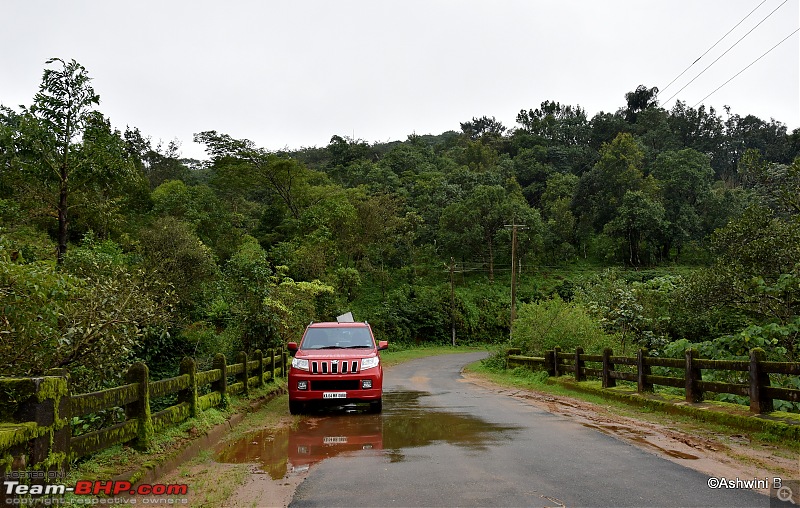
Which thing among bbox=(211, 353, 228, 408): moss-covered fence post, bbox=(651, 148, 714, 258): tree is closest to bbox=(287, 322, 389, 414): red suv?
bbox=(211, 353, 228, 408): moss-covered fence post

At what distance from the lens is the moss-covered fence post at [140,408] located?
6867mm

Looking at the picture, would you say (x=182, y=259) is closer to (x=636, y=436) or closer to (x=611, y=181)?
(x=636, y=436)

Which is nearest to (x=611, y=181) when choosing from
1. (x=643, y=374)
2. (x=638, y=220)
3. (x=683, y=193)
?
(x=638, y=220)

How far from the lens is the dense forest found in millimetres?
12297

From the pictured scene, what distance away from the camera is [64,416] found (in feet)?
16.7

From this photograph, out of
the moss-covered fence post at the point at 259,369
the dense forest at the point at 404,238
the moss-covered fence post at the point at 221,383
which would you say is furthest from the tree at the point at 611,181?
the moss-covered fence post at the point at 221,383

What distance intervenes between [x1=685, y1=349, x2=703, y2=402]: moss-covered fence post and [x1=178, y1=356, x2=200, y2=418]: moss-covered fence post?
878 cm

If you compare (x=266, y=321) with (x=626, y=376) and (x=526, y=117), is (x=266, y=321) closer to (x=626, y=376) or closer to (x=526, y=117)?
(x=626, y=376)

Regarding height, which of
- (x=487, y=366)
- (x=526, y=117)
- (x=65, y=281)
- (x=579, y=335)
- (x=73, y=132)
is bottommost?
(x=487, y=366)

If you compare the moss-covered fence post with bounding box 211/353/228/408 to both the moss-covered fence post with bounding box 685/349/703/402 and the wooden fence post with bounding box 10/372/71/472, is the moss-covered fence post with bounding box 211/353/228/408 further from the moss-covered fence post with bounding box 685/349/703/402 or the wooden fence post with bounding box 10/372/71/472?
the moss-covered fence post with bounding box 685/349/703/402

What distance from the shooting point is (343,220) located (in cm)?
4809

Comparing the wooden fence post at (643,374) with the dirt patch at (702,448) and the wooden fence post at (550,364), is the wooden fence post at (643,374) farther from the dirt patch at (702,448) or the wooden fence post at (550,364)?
the wooden fence post at (550,364)

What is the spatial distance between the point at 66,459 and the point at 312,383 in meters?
6.51

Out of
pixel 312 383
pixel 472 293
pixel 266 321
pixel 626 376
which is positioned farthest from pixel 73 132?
pixel 472 293
